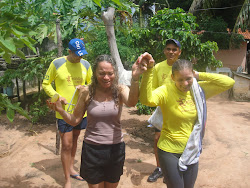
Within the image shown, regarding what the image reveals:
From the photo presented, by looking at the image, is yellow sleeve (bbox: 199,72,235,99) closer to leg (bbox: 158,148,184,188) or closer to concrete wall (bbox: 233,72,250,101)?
leg (bbox: 158,148,184,188)

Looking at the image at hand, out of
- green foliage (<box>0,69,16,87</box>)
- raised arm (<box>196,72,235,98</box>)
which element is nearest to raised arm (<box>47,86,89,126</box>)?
raised arm (<box>196,72,235,98</box>)

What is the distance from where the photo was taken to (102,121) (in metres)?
Result: 2.19

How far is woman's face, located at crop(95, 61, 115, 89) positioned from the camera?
2.11 metres

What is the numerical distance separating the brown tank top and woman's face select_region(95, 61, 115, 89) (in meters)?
0.18

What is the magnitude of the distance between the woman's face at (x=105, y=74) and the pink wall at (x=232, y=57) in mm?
13231

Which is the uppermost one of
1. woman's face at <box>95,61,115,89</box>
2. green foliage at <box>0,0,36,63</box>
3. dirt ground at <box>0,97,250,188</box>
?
green foliage at <box>0,0,36,63</box>

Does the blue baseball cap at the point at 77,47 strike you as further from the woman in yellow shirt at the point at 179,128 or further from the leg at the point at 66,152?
the woman in yellow shirt at the point at 179,128

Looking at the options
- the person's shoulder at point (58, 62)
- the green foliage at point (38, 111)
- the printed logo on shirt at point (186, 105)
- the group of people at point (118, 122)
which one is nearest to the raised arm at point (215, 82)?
the group of people at point (118, 122)

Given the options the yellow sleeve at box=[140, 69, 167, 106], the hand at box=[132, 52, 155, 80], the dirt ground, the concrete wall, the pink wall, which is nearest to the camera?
the hand at box=[132, 52, 155, 80]

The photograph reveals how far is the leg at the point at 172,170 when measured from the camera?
87.1 inches

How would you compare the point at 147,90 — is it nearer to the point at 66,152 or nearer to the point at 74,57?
the point at 74,57

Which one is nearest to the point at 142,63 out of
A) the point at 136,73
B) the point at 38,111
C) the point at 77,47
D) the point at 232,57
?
the point at 136,73

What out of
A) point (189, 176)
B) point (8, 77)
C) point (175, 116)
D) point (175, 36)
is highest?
point (175, 36)

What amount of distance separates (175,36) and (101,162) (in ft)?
10.7
